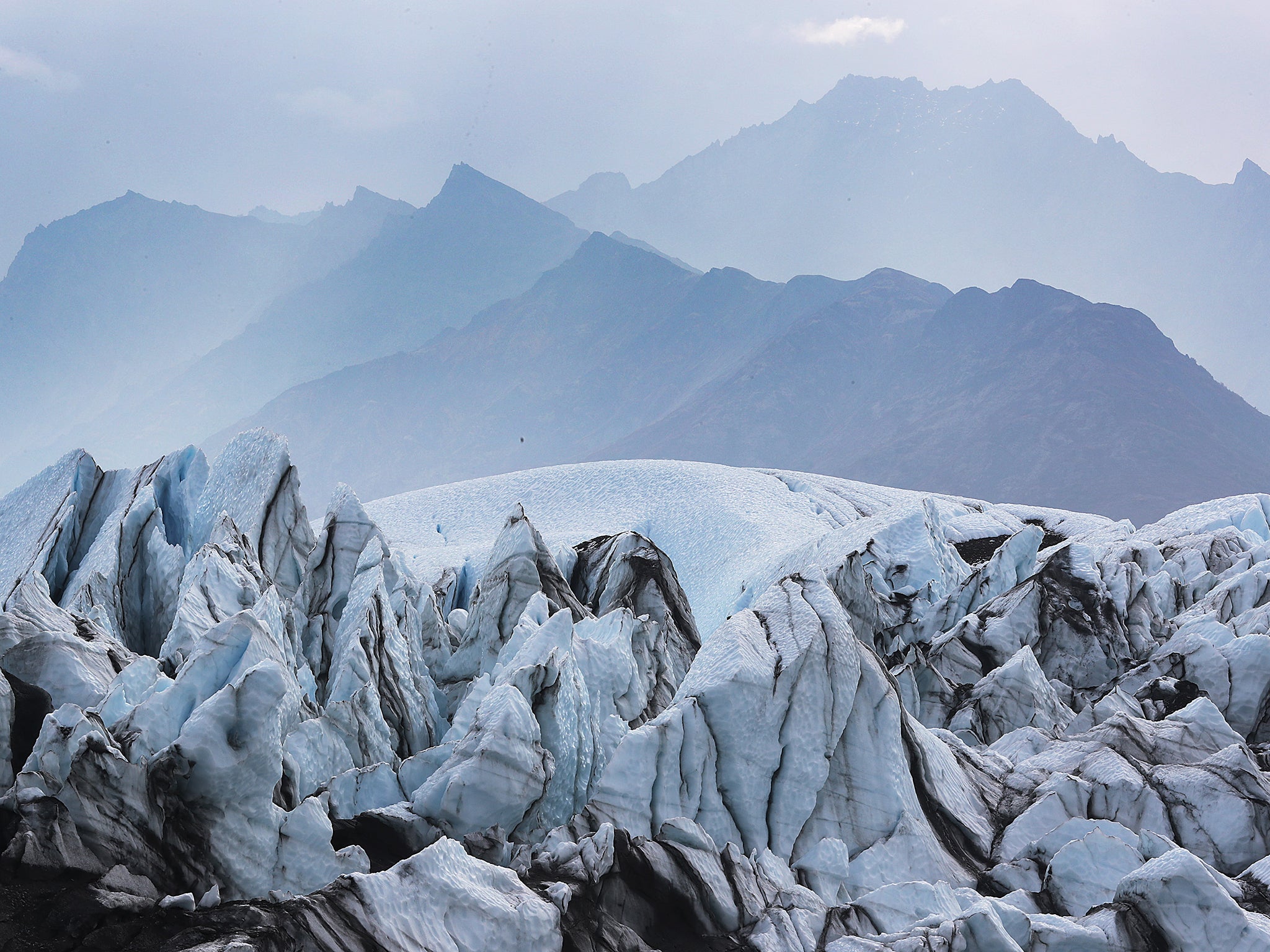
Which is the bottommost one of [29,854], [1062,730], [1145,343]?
[1062,730]

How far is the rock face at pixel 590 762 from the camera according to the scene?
7977 millimetres

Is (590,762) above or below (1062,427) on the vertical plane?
below

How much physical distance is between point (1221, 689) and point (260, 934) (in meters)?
16.5

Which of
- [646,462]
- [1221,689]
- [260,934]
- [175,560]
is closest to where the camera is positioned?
[260,934]

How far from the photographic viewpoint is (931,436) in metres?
176

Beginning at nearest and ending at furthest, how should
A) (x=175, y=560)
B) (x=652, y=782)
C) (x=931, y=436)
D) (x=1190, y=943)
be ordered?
(x=1190, y=943), (x=652, y=782), (x=175, y=560), (x=931, y=436)

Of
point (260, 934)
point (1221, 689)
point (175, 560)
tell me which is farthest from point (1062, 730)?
point (175, 560)

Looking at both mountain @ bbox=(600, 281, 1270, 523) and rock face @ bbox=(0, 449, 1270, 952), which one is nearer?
rock face @ bbox=(0, 449, 1270, 952)

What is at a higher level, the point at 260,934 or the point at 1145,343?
the point at 1145,343

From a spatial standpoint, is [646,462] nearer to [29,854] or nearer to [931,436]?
[29,854]

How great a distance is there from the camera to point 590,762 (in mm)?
12477

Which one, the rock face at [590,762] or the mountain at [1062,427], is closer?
the rock face at [590,762]

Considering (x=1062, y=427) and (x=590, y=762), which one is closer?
(x=590, y=762)

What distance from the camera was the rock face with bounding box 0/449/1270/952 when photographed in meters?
7.98
